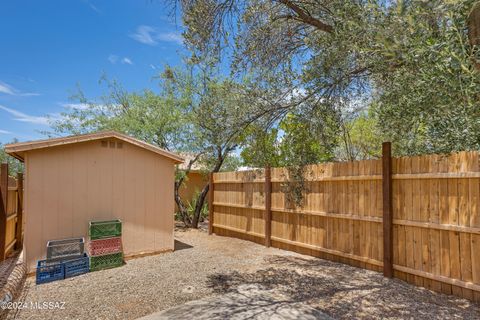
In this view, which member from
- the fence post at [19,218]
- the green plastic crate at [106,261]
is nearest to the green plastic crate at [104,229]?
the green plastic crate at [106,261]

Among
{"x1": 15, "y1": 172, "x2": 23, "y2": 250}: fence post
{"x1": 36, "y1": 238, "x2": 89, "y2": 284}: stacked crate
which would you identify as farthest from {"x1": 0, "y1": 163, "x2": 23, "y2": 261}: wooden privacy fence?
{"x1": 36, "y1": 238, "x2": 89, "y2": 284}: stacked crate

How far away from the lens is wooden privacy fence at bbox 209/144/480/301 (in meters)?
3.67

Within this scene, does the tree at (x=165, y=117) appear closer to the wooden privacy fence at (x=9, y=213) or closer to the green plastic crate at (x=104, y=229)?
the wooden privacy fence at (x=9, y=213)

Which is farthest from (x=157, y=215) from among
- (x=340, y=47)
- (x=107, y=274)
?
(x=340, y=47)

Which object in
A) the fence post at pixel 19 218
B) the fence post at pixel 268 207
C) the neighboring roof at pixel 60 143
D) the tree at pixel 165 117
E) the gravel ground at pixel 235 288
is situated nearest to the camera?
the gravel ground at pixel 235 288

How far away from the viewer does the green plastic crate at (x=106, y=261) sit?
5406 mm

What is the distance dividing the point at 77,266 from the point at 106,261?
21.0 inches

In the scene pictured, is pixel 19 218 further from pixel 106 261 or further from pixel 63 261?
pixel 106 261

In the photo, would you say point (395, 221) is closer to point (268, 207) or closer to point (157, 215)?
point (268, 207)

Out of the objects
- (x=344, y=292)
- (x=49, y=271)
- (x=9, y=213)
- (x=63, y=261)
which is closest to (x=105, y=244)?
(x=63, y=261)

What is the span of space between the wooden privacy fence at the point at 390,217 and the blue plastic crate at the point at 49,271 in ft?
14.2

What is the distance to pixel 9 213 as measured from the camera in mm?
6508

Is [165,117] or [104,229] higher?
[165,117]

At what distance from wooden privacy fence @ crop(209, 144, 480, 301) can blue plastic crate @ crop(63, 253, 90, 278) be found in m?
3.94
